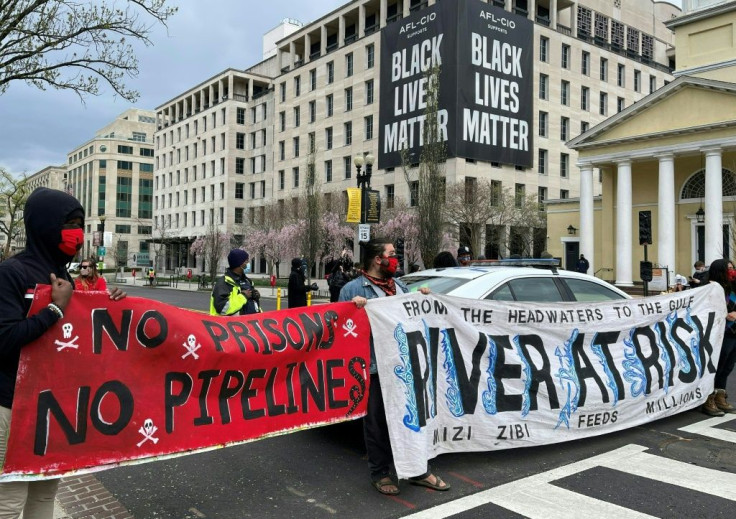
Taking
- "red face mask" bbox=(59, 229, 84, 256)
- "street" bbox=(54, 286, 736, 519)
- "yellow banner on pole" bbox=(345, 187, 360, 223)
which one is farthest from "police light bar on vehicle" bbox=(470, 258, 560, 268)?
"yellow banner on pole" bbox=(345, 187, 360, 223)

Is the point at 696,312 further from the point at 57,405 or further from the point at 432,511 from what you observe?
the point at 57,405

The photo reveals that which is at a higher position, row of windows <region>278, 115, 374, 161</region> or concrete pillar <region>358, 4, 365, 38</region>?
concrete pillar <region>358, 4, 365, 38</region>

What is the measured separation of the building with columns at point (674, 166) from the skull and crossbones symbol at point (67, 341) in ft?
101

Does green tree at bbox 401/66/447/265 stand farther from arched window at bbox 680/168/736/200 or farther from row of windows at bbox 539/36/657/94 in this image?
row of windows at bbox 539/36/657/94

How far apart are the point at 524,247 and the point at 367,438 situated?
123 feet

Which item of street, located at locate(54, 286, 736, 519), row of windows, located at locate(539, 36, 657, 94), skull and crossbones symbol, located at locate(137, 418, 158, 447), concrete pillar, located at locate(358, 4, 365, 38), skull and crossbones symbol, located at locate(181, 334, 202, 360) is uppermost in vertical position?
concrete pillar, located at locate(358, 4, 365, 38)

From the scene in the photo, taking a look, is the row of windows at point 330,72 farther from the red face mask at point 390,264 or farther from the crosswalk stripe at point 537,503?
the crosswalk stripe at point 537,503

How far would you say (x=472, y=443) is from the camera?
507 cm

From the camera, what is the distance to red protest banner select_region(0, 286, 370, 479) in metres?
3.09

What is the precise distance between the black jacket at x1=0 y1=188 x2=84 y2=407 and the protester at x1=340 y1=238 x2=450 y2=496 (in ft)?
7.90

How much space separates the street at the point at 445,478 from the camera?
13.3 feet

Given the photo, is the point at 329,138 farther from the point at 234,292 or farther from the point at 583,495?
the point at 583,495

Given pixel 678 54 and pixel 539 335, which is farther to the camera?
pixel 678 54

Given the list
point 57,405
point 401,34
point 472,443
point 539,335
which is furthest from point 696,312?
point 401,34
